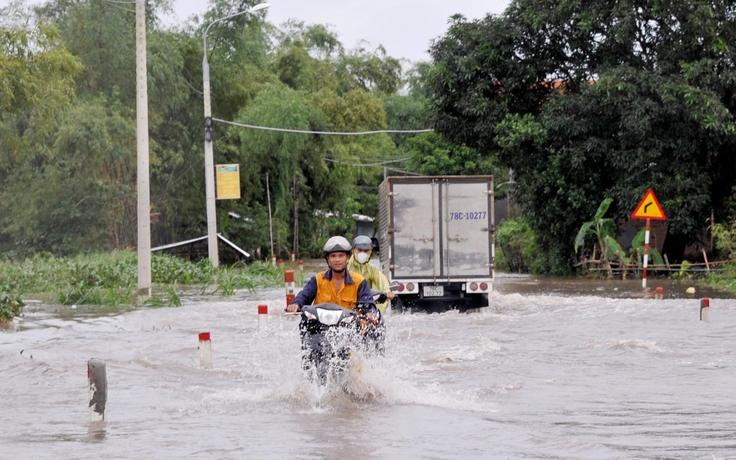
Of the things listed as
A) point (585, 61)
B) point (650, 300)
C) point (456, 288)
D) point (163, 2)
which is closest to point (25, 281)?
point (456, 288)

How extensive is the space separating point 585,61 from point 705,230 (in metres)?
6.09

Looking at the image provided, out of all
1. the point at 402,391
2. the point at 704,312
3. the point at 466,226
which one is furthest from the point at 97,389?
the point at 466,226

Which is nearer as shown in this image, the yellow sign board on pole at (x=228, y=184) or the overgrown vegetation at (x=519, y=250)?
the yellow sign board on pole at (x=228, y=184)

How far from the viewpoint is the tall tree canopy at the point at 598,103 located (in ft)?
94.0

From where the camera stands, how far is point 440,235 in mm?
20156

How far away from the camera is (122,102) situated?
4334cm

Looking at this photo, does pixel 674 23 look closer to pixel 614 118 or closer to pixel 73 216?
pixel 614 118

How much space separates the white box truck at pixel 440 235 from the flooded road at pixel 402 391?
3.92ft

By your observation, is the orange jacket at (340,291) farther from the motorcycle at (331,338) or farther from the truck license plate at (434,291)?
the truck license plate at (434,291)

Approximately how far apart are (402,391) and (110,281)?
17.1 m

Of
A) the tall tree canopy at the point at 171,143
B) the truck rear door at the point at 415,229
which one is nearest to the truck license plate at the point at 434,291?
the truck rear door at the point at 415,229

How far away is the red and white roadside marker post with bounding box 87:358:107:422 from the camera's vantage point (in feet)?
27.4

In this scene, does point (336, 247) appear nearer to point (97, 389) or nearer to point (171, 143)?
point (97, 389)

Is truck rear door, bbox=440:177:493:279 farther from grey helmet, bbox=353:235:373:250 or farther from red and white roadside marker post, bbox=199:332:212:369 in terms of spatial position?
grey helmet, bbox=353:235:373:250
